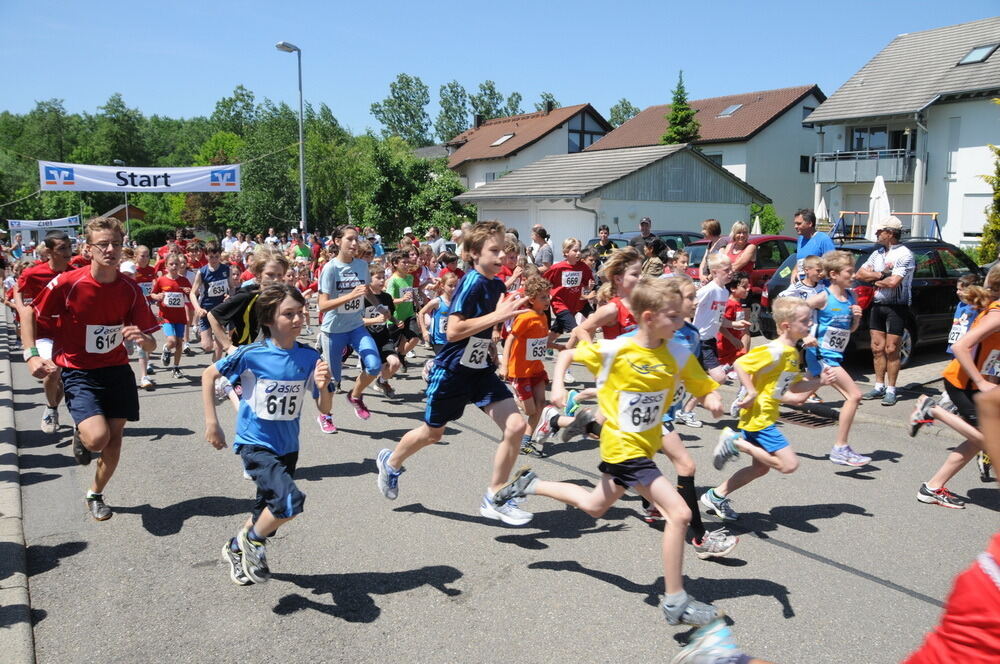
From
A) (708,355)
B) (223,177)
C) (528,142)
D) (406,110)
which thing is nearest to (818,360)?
(708,355)

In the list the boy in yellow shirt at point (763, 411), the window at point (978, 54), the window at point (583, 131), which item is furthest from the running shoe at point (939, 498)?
the window at point (583, 131)

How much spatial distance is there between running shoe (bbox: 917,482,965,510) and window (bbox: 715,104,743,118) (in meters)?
43.8

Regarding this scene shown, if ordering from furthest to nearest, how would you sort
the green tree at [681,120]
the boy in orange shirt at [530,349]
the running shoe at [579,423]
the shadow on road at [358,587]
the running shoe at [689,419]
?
the green tree at [681,120] → the running shoe at [689,419] → the boy in orange shirt at [530,349] → the running shoe at [579,423] → the shadow on road at [358,587]

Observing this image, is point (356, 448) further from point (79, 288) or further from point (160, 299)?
point (160, 299)

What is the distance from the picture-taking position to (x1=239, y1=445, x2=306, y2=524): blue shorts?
3900 millimetres

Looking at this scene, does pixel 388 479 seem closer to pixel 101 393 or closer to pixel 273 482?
pixel 273 482

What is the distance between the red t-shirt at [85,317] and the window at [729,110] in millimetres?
45315

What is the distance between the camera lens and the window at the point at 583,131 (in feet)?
177

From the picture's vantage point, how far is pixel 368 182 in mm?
38438

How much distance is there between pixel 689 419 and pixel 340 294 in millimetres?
3907

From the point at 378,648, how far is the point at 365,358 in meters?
4.24

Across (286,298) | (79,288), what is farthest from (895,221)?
(79,288)

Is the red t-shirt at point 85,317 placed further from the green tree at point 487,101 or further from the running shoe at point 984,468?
the green tree at point 487,101

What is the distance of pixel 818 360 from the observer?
6844 mm
